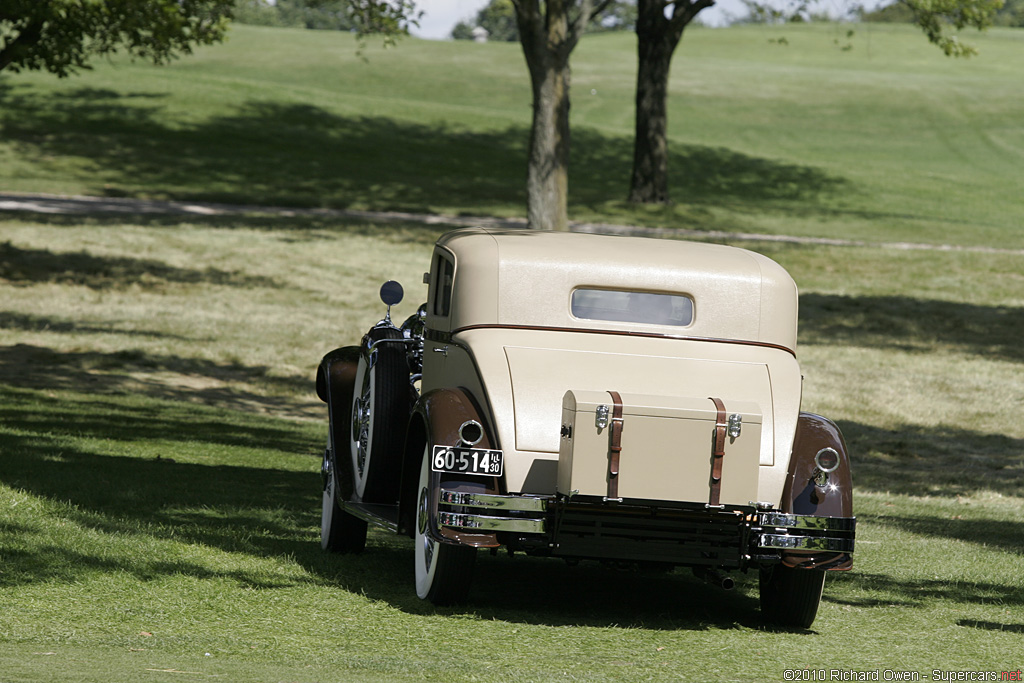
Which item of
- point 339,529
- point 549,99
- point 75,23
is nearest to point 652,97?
point 549,99

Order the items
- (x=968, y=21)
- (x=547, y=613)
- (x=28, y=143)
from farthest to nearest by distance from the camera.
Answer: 1. (x=28, y=143)
2. (x=968, y=21)
3. (x=547, y=613)

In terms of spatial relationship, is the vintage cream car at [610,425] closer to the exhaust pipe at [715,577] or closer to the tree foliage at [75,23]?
the exhaust pipe at [715,577]

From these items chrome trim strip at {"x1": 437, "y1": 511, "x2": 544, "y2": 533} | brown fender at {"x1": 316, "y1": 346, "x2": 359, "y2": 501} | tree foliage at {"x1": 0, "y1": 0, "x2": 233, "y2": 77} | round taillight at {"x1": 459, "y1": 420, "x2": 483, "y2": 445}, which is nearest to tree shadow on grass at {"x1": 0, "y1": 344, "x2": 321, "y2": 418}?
tree foliage at {"x1": 0, "y1": 0, "x2": 233, "y2": 77}

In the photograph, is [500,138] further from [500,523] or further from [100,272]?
[500,523]

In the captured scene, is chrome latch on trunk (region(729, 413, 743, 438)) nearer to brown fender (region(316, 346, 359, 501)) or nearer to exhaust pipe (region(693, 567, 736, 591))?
exhaust pipe (region(693, 567, 736, 591))

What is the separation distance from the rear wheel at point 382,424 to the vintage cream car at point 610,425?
0.01m

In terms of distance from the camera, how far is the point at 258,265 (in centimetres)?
2173

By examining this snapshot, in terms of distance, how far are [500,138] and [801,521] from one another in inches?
1503

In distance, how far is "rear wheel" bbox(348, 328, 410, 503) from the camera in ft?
21.2

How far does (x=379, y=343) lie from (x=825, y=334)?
1359cm

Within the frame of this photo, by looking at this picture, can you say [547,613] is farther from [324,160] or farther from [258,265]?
[324,160]

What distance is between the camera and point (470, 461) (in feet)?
17.7

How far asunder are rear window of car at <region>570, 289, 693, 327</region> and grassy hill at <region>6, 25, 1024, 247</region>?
917 inches

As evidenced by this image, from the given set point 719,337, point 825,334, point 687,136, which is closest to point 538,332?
point 719,337
